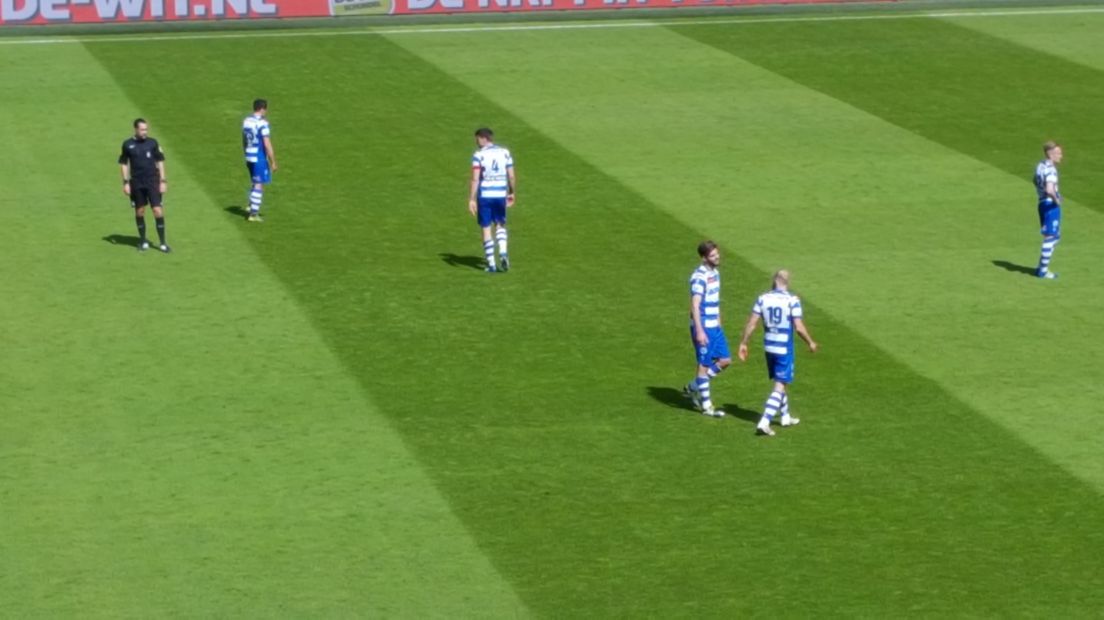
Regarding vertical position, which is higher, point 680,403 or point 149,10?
point 149,10

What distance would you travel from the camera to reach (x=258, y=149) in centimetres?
3181

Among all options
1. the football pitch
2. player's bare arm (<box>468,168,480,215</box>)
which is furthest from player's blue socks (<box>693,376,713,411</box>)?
player's bare arm (<box>468,168,480,215</box>)

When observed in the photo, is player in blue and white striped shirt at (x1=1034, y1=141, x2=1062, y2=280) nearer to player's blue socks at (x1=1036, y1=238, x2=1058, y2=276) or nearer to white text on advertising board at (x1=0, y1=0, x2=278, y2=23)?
player's blue socks at (x1=1036, y1=238, x2=1058, y2=276)

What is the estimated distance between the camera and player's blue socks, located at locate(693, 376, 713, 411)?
78.1 feet

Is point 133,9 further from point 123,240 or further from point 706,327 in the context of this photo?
point 706,327

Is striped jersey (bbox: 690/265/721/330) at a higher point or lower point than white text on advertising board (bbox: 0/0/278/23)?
higher

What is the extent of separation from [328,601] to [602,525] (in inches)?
126

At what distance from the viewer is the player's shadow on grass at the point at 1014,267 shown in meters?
30.3

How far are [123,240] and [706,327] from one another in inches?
469

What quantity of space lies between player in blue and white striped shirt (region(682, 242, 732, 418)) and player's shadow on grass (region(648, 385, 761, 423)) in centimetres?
22

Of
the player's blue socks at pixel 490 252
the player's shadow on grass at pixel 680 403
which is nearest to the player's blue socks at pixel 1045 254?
the player's shadow on grass at pixel 680 403

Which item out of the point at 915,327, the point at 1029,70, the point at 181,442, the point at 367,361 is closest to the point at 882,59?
the point at 1029,70

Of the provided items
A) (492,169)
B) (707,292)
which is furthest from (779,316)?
(492,169)

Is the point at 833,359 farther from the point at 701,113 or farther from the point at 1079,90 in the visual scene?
the point at 1079,90
